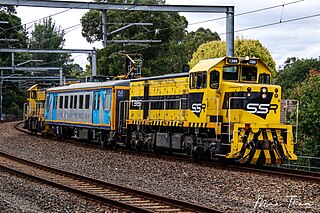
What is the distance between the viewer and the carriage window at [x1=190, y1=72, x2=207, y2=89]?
18.4 meters

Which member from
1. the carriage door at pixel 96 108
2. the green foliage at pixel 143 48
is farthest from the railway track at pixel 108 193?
the green foliage at pixel 143 48

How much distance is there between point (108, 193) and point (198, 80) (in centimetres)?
688

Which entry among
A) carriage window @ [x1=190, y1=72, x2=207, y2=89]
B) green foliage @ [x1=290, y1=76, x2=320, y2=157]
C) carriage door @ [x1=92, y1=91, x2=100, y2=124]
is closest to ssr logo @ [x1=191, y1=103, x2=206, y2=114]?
carriage window @ [x1=190, y1=72, x2=207, y2=89]

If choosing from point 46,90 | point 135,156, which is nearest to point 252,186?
point 135,156

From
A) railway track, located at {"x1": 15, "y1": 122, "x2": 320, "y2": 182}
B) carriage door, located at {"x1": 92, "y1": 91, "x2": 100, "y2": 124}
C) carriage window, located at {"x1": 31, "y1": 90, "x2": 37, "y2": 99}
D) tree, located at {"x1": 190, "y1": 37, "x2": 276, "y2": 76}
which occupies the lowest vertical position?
railway track, located at {"x1": 15, "y1": 122, "x2": 320, "y2": 182}

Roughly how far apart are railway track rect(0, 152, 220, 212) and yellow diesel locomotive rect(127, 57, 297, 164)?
15.6 feet

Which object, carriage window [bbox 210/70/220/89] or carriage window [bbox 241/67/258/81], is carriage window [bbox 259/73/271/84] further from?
carriage window [bbox 210/70/220/89]

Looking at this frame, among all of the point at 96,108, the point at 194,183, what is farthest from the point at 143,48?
the point at 194,183

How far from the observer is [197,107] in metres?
18.9

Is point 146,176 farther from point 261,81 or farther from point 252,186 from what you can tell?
point 261,81

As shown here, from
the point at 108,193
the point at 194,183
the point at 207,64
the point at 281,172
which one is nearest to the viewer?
the point at 108,193

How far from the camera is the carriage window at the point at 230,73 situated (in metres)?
18.3

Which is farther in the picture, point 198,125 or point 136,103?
point 136,103

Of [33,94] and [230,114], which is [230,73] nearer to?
[230,114]
